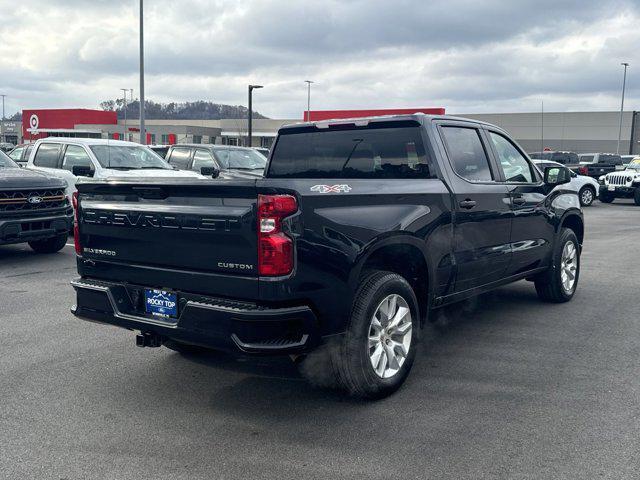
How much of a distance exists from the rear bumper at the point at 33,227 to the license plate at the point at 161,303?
19.9 ft

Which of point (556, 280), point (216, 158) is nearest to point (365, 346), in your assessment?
point (556, 280)

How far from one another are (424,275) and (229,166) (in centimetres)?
1151

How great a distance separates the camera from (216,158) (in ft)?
51.6

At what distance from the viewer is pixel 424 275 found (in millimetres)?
4859

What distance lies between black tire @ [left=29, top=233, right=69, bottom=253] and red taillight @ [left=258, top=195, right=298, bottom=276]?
309 inches

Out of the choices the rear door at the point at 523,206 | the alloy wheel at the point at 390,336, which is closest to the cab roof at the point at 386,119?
the rear door at the point at 523,206

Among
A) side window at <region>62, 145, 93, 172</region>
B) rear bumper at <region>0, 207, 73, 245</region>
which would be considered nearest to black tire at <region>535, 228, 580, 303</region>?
rear bumper at <region>0, 207, 73, 245</region>

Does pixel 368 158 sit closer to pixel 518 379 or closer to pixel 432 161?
pixel 432 161

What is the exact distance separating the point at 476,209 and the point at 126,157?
9.30 meters

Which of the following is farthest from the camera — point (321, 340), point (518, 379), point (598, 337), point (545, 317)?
point (545, 317)

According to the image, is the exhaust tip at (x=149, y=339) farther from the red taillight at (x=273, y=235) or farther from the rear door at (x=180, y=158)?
the rear door at (x=180, y=158)

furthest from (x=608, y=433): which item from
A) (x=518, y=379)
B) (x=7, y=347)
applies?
(x=7, y=347)

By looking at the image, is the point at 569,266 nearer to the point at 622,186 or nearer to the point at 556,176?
the point at 556,176

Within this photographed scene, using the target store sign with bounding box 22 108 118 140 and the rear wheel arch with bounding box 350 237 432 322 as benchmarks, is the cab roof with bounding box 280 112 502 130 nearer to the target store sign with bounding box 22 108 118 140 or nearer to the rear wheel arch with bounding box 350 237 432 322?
the rear wheel arch with bounding box 350 237 432 322
